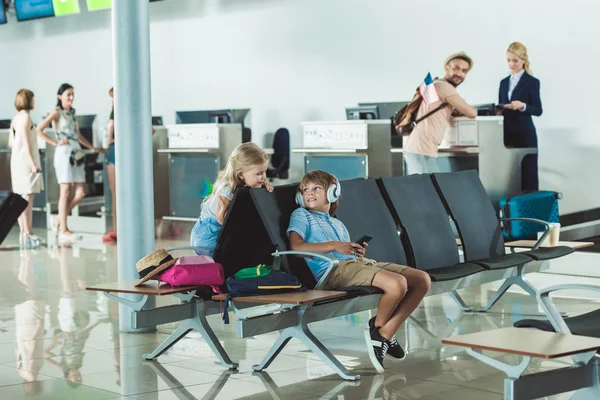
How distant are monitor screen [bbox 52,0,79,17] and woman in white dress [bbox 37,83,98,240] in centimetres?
431

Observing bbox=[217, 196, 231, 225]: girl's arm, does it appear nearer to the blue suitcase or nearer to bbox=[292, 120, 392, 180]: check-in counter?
the blue suitcase

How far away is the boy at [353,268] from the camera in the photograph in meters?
4.57

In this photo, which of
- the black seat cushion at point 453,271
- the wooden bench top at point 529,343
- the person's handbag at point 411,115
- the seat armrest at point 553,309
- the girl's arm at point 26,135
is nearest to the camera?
the wooden bench top at point 529,343

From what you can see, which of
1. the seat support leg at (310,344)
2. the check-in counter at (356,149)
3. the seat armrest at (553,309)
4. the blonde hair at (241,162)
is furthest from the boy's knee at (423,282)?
the check-in counter at (356,149)

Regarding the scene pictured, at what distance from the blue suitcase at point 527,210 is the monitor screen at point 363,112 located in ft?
8.79

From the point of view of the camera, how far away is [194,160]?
1140 centimetres

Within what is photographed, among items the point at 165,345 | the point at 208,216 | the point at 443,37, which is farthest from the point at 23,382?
the point at 443,37

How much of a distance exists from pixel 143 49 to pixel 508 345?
3.42 meters

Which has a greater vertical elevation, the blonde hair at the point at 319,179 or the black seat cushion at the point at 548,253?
the blonde hair at the point at 319,179

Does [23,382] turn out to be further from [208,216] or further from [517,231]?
[517,231]

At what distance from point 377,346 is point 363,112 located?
633 centimetres

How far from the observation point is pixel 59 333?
19.0 feet

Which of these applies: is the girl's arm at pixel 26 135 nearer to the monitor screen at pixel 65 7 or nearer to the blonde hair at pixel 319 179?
the monitor screen at pixel 65 7

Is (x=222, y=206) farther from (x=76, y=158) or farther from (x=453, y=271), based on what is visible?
(x=76, y=158)
